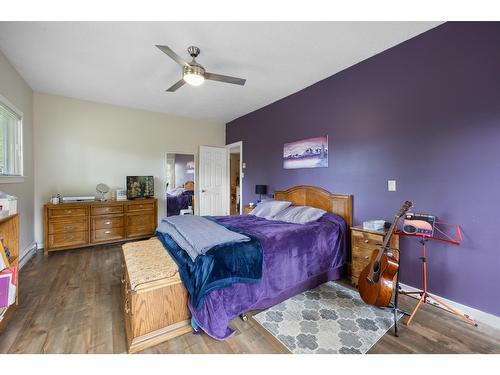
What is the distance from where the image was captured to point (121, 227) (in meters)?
3.99

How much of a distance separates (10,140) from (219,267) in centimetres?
347

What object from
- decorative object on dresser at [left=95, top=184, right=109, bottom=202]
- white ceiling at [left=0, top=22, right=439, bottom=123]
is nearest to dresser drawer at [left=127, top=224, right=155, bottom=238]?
decorative object on dresser at [left=95, top=184, right=109, bottom=202]

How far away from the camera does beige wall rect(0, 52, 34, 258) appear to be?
260 cm

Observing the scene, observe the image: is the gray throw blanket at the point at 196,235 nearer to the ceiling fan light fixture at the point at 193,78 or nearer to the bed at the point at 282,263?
the bed at the point at 282,263

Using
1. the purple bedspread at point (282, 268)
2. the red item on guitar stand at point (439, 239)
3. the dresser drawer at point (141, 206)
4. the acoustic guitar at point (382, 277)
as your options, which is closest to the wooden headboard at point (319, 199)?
the purple bedspread at point (282, 268)

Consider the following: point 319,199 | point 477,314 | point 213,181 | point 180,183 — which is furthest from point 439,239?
point 180,183

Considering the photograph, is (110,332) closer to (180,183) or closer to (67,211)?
(67,211)

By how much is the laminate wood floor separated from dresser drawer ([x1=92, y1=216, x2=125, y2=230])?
142 centimetres

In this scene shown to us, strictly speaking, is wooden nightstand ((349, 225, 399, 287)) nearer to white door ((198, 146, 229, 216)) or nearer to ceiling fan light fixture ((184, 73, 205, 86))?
ceiling fan light fixture ((184, 73, 205, 86))

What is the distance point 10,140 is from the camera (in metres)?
2.94

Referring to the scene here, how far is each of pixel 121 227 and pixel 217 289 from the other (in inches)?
123

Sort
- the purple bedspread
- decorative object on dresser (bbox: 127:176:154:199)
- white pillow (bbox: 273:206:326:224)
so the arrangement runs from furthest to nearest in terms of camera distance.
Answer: decorative object on dresser (bbox: 127:176:154:199) < white pillow (bbox: 273:206:326:224) < the purple bedspread
